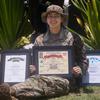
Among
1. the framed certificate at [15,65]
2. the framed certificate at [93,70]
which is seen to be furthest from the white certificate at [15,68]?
the framed certificate at [93,70]

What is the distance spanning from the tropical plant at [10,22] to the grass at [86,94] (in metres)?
2.22

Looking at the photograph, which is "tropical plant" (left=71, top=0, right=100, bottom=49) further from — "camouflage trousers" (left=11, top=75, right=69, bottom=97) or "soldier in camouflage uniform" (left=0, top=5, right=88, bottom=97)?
"camouflage trousers" (left=11, top=75, right=69, bottom=97)

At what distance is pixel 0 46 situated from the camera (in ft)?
26.0

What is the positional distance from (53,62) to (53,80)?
32 cm

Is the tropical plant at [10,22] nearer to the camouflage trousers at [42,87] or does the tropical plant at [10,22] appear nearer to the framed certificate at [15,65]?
the framed certificate at [15,65]

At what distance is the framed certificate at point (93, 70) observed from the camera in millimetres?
6218

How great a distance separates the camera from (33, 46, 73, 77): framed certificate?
5.96m

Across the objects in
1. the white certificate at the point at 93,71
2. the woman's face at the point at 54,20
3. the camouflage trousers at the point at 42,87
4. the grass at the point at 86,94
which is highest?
the woman's face at the point at 54,20

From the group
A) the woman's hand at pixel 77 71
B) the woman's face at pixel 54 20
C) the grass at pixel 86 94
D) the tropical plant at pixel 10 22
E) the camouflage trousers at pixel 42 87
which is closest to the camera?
the camouflage trousers at pixel 42 87

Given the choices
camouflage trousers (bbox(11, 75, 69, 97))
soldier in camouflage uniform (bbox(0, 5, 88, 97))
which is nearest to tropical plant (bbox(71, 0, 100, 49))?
soldier in camouflage uniform (bbox(0, 5, 88, 97))

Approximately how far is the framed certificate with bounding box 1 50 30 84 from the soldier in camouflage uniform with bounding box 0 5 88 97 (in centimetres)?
27

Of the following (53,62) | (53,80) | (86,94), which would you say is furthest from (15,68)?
(86,94)

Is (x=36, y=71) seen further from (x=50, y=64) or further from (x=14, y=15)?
(x=14, y=15)

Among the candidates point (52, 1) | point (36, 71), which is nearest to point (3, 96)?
point (36, 71)
